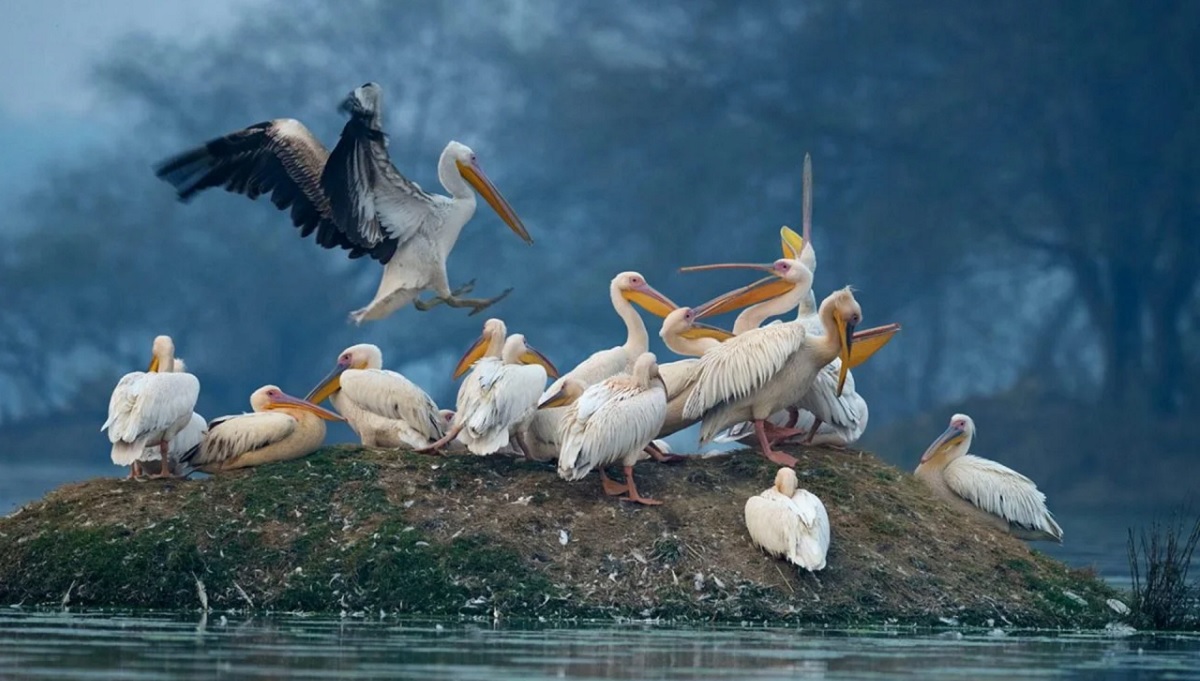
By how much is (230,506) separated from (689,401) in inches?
108

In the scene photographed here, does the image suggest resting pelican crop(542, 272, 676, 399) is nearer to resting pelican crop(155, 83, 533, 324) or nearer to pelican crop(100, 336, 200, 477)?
resting pelican crop(155, 83, 533, 324)

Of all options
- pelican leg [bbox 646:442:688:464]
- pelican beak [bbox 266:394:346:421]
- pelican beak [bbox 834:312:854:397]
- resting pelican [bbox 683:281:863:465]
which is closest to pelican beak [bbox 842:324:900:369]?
pelican beak [bbox 834:312:854:397]

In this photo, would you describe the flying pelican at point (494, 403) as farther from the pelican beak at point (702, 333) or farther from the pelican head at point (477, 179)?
the pelican head at point (477, 179)

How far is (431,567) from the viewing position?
10.2m

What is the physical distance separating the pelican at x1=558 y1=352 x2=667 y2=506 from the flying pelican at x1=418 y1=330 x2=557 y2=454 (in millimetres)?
272

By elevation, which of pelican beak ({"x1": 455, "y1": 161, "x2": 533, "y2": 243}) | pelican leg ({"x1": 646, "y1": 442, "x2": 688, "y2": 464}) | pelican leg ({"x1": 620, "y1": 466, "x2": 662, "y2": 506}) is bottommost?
pelican leg ({"x1": 620, "y1": 466, "x2": 662, "y2": 506})

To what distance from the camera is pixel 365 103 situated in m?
12.3

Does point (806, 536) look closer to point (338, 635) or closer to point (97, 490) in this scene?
point (338, 635)

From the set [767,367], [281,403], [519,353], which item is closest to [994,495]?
[767,367]

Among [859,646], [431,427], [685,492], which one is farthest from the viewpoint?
[431,427]

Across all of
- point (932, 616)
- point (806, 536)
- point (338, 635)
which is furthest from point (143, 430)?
point (932, 616)

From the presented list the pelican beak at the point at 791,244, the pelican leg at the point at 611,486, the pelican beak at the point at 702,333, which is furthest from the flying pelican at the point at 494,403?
the pelican beak at the point at 791,244

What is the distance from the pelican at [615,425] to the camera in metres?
10.4

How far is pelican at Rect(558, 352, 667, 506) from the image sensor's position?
10.4m
